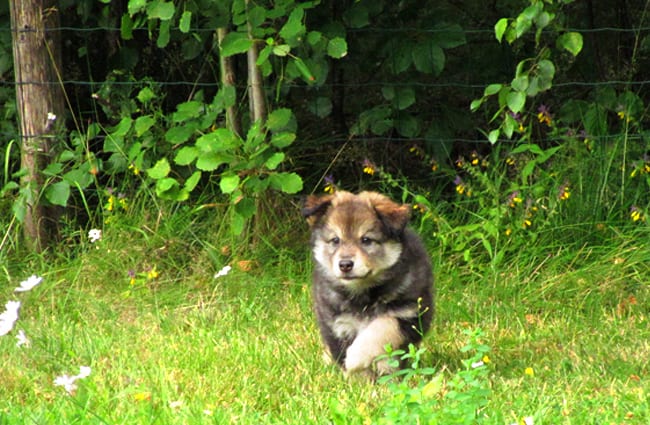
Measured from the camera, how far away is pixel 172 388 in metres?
4.60

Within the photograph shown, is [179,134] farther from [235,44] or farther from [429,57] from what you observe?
[429,57]

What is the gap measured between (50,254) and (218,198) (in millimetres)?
1012

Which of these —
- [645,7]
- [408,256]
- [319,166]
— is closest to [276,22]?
[319,166]

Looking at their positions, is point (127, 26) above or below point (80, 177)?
above

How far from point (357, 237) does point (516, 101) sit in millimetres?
1147

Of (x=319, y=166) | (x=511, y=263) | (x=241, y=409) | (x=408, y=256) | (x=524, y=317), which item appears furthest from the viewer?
(x=319, y=166)

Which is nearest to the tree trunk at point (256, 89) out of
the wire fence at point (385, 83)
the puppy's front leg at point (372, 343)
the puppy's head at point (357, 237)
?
the wire fence at point (385, 83)

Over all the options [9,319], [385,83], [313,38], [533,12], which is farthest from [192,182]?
[9,319]

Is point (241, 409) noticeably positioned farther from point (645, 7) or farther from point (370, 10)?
point (645, 7)

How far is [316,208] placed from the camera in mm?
5352

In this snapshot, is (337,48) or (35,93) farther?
(35,93)

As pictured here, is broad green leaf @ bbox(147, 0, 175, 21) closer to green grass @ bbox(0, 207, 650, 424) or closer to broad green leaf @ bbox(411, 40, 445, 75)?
green grass @ bbox(0, 207, 650, 424)

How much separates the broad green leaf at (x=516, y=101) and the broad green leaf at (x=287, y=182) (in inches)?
44.9

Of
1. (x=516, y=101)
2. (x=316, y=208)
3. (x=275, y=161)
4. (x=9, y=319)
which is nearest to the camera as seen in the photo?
(x=9, y=319)
